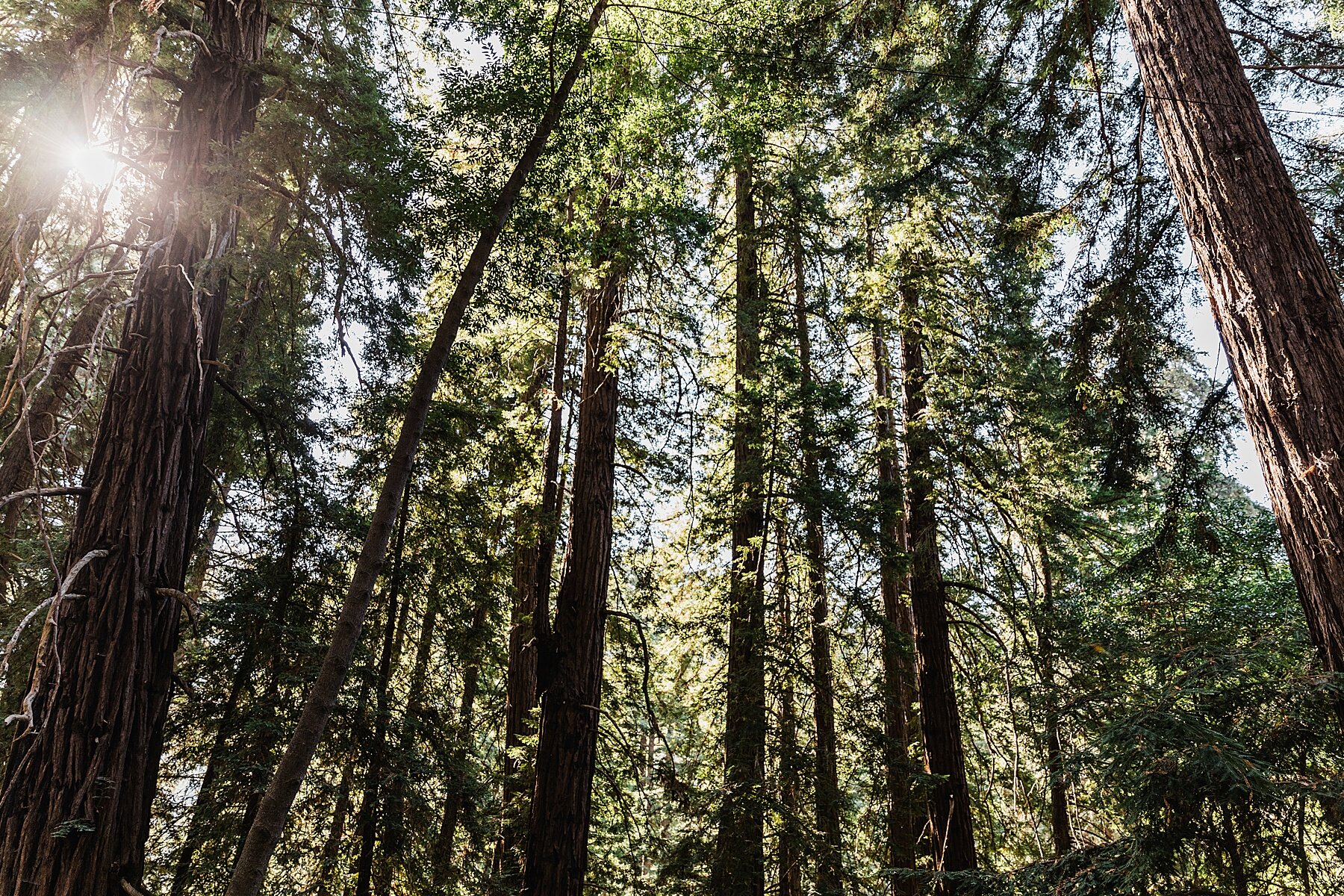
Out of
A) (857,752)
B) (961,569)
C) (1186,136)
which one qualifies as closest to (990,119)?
(1186,136)

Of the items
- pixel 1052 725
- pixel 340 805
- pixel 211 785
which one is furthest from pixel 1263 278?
pixel 211 785

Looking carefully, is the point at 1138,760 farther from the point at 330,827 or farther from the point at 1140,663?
the point at 330,827

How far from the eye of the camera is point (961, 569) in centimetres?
839

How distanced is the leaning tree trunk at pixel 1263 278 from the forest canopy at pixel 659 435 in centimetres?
2

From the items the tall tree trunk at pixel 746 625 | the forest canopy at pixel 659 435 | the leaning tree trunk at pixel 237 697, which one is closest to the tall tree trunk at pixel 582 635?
the forest canopy at pixel 659 435

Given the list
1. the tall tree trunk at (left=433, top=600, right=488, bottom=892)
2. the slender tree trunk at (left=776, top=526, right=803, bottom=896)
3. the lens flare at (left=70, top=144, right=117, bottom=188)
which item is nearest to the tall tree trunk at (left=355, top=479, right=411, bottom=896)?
the tall tree trunk at (left=433, top=600, right=488, bottom=892)

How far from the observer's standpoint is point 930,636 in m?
7.62

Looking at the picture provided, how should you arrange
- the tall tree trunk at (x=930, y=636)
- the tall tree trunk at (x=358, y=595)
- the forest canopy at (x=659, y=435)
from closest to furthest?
1. the tall tree trunk at (x=358, y=595)
2. the forest canopy at (x=659, y=435)
3. the tall tree trunk at (x=930, y=636)

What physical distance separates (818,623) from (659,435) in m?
2.79

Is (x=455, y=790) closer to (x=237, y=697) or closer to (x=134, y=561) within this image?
(x=237, y=697)

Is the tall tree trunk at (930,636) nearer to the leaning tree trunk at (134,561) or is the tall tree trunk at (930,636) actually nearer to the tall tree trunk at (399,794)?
the tall tree trunk at (399,794)

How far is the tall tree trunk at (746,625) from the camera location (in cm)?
588

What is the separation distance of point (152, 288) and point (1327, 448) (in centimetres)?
674

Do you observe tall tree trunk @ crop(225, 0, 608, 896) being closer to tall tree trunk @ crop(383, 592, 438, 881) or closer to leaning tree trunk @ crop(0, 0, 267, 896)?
leaning tree trunk @ crop(0, 0, 267, 896)
